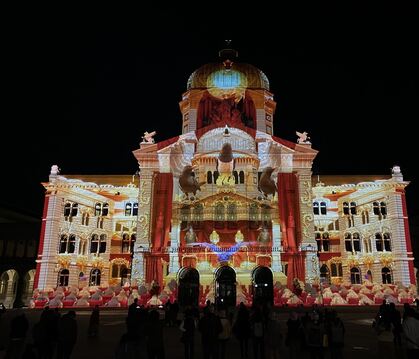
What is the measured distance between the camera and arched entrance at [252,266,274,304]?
136 feet

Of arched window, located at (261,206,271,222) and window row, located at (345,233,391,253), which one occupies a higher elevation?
arched window, located at (261,206,271,222)

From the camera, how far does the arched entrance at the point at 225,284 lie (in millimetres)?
40938

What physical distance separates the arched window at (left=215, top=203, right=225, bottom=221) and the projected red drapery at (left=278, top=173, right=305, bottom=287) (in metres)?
6.53

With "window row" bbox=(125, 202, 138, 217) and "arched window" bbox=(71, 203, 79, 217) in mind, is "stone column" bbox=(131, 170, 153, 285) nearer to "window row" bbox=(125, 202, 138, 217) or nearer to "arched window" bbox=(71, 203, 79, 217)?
"window row" bbox=(125, 202, 138, 217)

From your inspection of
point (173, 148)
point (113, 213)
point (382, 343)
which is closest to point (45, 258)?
point (113, 213)

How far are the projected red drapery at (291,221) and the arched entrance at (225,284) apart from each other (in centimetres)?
595

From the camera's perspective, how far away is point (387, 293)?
130 feet

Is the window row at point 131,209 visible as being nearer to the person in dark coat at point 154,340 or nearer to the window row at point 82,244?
the window row at point 82,244

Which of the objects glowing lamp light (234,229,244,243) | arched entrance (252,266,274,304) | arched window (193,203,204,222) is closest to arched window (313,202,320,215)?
arched entrance (252,266,274,304)

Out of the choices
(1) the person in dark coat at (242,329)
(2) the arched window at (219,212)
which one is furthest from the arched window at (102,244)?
(1) the person in dark coat at (242,329)

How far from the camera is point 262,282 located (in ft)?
139

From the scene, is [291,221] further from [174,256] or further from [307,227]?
[174,256]

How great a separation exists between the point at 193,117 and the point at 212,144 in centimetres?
855

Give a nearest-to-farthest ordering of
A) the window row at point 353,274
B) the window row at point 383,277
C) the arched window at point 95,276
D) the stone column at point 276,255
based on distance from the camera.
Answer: the stone column at point 276,255 → the window row at point 383,277 → the window row at point 353,274 → the arched window at point 95,276
